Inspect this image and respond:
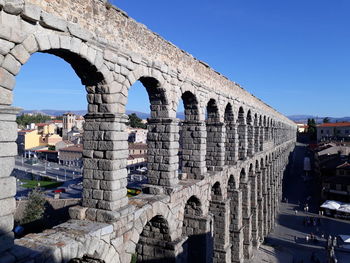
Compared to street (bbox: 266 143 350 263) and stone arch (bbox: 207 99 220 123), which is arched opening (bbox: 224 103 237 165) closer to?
stone arch (bbox: 207 99 220 123)

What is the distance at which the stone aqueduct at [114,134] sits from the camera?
518 cm

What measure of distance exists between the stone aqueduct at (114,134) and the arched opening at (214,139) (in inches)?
17.9

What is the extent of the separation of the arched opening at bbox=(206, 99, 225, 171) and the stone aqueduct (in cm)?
45

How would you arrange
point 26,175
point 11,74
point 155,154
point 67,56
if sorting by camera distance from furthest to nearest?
point 26,175 < point 155,154 < point 67,56 < point 11,74

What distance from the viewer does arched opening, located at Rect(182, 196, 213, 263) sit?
11961 mm

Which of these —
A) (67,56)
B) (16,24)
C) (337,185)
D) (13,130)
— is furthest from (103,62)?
(337,185)

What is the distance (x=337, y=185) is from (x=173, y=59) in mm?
31562

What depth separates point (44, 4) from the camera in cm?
581

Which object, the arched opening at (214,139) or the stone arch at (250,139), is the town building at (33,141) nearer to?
the stone arch at (250,139)

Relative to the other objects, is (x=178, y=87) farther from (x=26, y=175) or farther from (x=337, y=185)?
(x=26, y=175)

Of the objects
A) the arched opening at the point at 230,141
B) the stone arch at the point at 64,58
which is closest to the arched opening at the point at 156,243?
the stone arch at the point at 64,58

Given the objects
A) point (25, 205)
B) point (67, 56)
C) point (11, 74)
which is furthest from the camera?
point (25, 205)

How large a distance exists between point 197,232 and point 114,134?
654cm

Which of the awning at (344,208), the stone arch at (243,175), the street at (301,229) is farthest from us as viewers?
the awning at (344,208)
